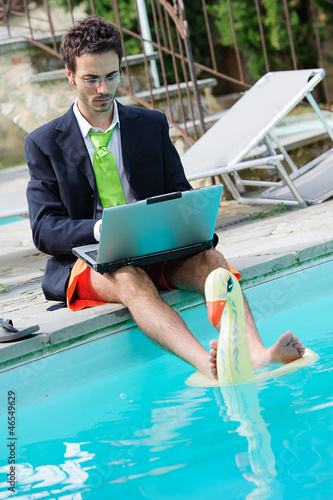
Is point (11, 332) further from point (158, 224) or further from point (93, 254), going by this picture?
point (158, 224)

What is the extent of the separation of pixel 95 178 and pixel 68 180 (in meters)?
0.10

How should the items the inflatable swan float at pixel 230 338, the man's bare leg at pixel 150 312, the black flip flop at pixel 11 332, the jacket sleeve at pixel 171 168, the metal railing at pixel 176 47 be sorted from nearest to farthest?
the inflatable swan float at pixel 230 338 → the man's bare leg at pixel 150 312 → the black flip flop at pixel 11 332 → the jacket sleeve at pixel 171 168 → the metal railing at pixel 176 47

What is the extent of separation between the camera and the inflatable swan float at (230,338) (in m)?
2.04

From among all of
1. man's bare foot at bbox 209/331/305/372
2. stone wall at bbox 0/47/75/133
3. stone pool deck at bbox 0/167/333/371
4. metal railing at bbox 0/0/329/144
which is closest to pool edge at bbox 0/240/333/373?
stone pool deck at bbox 0/167/333/371

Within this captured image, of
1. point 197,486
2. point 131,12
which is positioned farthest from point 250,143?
point 131,12

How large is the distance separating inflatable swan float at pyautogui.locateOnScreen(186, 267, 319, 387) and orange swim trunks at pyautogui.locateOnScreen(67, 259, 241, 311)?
451mm

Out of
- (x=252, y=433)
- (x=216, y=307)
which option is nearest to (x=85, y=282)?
(x=216, y=307)

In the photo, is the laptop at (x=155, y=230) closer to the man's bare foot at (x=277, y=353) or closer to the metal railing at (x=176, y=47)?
the man's bare foot at (x=277, y=353)

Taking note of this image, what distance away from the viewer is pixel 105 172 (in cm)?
262

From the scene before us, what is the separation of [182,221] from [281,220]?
1.71 meters

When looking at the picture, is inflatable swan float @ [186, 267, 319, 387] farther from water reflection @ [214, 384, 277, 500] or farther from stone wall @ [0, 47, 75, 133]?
stone wall @ [0, 47, 75, 133]

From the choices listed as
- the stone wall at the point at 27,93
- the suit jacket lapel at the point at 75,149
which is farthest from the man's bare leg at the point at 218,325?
the stone wall at the point at 27,93

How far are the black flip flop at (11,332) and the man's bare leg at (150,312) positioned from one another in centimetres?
30

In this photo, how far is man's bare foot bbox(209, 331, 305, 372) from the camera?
2064 mm
